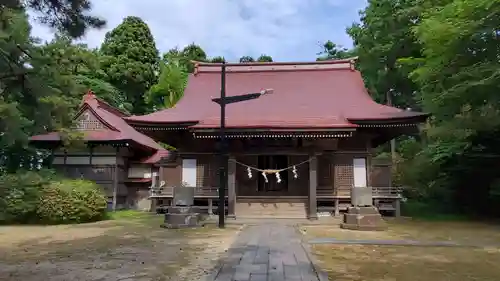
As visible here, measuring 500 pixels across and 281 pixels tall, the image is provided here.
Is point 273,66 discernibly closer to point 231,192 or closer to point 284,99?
point 284,99

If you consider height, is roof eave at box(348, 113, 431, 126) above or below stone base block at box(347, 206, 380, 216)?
above

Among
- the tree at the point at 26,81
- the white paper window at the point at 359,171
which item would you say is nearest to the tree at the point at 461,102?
the white paper window at the point at 359,171

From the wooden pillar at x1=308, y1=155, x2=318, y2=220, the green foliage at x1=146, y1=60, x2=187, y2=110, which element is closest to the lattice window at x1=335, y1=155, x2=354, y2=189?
the wooden pillar at x1=308, y1=155, x2=318, y2=220

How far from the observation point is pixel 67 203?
14.5 meters

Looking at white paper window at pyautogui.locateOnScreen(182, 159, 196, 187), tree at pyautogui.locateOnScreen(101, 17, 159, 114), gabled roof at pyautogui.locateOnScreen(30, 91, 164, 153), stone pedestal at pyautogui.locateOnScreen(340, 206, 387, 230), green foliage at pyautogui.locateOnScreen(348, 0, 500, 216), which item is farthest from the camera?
tree at pyautogui.locateOnScreen(101, 17, 159, 114)

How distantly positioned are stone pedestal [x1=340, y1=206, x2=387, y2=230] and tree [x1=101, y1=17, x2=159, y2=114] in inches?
915

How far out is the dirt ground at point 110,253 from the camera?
19.8ft

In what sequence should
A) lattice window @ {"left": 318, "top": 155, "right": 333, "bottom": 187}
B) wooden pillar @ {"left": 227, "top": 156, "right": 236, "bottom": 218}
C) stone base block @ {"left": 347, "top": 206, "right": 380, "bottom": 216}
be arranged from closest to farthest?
1. stone base block @ {"left": 347, "top": 206, "right": 380, "bottom": 216}
2. wooden pillar @ {"left": 227, "top": 156, "right": 236, "bottom": 218}
3. lattice window @ {"left": 318, "top": 155, "right": 333, "bottom": 187}

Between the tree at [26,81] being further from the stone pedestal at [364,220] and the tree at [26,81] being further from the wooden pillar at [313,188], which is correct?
the stone pedestal at [364,220]

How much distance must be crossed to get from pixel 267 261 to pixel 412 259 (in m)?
2.70

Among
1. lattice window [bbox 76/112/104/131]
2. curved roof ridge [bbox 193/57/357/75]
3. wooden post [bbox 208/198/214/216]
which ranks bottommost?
wooden post [bbox 208/198/214/216]

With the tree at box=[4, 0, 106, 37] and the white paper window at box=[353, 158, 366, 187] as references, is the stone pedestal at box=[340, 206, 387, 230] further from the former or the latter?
the tree at box=[4, 0, 106, 37]

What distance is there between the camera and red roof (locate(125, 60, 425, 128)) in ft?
50.6

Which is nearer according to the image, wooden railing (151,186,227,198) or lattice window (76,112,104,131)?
wooden railing (151,186,227,198)
